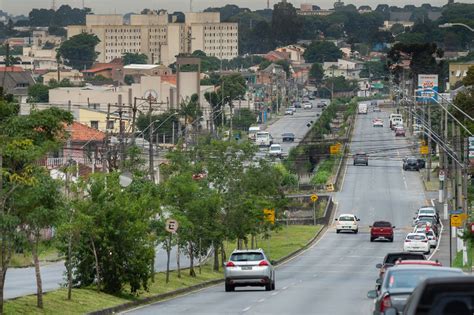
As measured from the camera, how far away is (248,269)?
150 feet

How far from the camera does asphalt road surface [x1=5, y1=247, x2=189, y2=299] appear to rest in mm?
41406

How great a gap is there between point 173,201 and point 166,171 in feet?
30.1

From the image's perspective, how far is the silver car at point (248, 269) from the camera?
45.8m

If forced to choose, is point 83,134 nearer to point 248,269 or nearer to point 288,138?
point 288,138

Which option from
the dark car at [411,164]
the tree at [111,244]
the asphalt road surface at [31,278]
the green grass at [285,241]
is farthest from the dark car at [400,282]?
the dark car at [411,164]

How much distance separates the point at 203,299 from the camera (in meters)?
42.5

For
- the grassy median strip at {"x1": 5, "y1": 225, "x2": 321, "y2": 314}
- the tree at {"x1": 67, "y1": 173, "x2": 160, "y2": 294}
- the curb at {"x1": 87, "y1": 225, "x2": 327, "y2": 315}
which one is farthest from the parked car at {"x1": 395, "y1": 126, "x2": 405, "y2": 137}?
the tree at {"x1": 67, "y1": 173, "x2": 160, "y2": 294}

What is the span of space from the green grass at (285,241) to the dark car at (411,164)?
105ft

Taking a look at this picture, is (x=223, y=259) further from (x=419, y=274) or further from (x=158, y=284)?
(x=419, y=274)

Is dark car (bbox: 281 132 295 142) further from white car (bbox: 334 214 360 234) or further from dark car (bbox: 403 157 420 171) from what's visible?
white car (bbox: 334 214 360 234)

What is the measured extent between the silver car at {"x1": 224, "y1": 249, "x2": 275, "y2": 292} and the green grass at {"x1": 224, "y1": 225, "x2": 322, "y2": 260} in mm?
27639

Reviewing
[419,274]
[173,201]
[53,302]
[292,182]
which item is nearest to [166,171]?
[173,201]

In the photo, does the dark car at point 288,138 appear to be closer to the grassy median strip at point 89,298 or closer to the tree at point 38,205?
the grassy median strip at point 89,298

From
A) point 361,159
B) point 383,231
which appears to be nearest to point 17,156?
point 383,231
